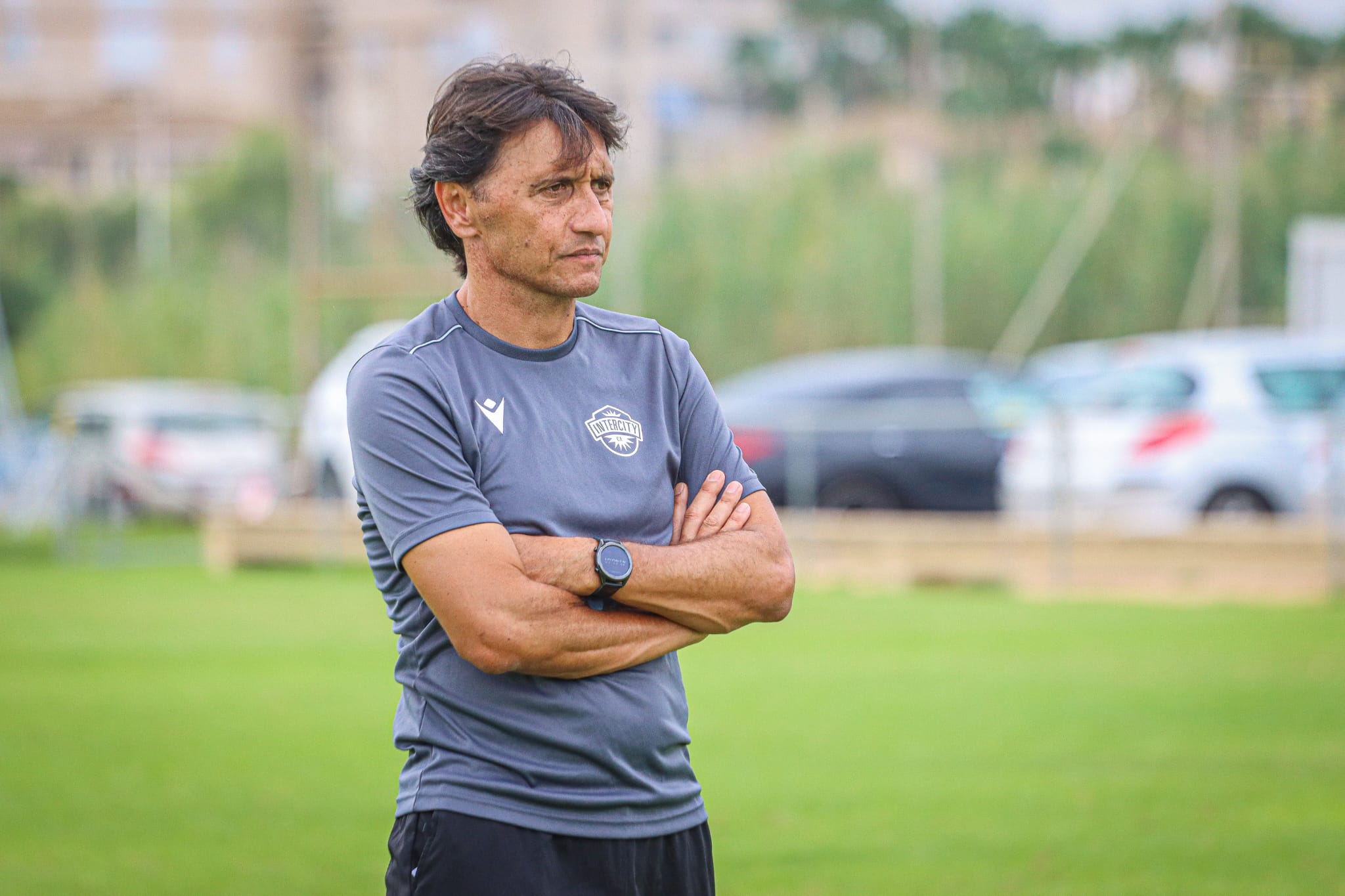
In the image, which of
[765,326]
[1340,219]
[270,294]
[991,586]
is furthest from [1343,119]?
[270,294]

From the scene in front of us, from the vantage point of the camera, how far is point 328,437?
2059cm

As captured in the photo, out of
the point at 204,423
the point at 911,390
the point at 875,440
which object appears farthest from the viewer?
the point at 204,423

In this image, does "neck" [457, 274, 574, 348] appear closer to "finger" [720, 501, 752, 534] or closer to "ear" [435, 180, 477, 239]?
"ear" [435, 180, 477, 239]

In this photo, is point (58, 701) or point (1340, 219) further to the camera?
point (1340, 219)

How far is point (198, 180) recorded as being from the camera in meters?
53.5

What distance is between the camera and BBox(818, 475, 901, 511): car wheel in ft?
54.2

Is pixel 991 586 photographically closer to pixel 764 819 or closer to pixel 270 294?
pixel 764 819

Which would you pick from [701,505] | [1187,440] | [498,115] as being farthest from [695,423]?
[1187,440]

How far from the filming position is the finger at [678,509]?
10.6ft

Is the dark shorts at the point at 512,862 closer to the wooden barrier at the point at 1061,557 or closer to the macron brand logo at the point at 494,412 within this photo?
the macron brand logo at the point at 494,412

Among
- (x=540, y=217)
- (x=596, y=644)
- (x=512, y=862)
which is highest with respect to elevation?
(x=540, y=217)

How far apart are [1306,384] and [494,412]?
13659mm

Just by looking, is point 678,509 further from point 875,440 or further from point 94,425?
point 94,425

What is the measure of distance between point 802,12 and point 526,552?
56.5 metres
